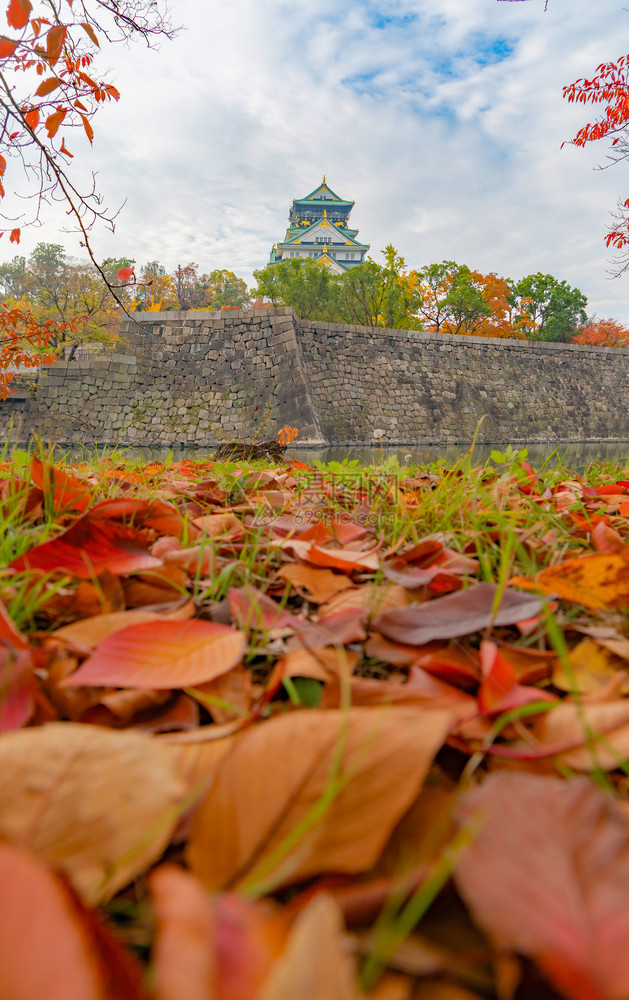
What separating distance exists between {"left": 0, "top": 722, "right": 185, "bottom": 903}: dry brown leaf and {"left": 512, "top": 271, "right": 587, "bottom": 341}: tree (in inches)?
947

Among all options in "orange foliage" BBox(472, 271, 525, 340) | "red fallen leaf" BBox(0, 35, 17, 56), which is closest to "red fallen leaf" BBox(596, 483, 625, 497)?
"red fallen leaf" BBox(0, 35, 17, 56)

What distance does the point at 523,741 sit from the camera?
39cm

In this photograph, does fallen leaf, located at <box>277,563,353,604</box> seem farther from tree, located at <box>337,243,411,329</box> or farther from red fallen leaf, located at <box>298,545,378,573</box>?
tree, located at <box>337,243,411,329</box>

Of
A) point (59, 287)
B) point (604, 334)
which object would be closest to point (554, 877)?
point (59, 287)

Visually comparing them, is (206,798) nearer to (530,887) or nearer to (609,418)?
(530,887)

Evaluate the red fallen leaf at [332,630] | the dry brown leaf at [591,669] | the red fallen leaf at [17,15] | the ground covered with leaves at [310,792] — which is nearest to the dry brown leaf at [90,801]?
the ground covered with leaves at [310,792]

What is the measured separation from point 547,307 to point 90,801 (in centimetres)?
2465

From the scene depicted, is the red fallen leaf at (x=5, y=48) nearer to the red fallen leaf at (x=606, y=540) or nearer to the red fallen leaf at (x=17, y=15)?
the red fallen leaf at (x=17, y=15)

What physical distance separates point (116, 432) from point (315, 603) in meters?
10.7

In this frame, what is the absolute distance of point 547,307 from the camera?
71.3 feet

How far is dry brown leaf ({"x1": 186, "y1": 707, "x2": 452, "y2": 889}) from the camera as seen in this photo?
27 cm

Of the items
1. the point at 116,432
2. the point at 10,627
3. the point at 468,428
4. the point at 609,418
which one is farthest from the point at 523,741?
the point at 609,418

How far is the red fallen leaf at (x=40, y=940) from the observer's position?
0.60 feet

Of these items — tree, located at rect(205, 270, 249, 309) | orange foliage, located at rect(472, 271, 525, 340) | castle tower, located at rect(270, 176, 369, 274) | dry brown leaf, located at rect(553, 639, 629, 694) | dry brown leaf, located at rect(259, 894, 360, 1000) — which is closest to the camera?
dry brown leaf, located at rect(259, 894, 360, 1000)
